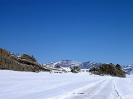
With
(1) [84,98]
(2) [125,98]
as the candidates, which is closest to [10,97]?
(1) [84,98]

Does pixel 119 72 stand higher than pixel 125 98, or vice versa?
pixel 119 72

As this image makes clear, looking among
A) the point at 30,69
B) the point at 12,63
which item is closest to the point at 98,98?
the point at 12,63

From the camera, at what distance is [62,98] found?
1284 cm

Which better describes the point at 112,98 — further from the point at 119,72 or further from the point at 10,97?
the point at 119,72

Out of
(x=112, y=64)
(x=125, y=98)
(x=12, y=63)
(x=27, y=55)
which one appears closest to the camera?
(x=125, y=98)

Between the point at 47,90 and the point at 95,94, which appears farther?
the point at 47,90

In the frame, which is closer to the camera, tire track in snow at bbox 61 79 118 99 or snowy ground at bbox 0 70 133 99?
snowy ground at bbox 0 70 133 99

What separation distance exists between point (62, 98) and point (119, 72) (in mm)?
119621

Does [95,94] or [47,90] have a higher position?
[47,90]

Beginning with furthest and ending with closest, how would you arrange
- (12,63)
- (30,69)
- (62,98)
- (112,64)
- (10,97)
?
(112,64), (30,69), (12,63), (62,98), (10,97)

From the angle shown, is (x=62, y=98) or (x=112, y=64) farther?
(x=112, y=64)

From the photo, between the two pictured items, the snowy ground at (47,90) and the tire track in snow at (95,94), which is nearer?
the snowy ground at (47,90)

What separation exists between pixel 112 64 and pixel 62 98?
11612 cm

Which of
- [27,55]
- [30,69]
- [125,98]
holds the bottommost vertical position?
[125,98]
